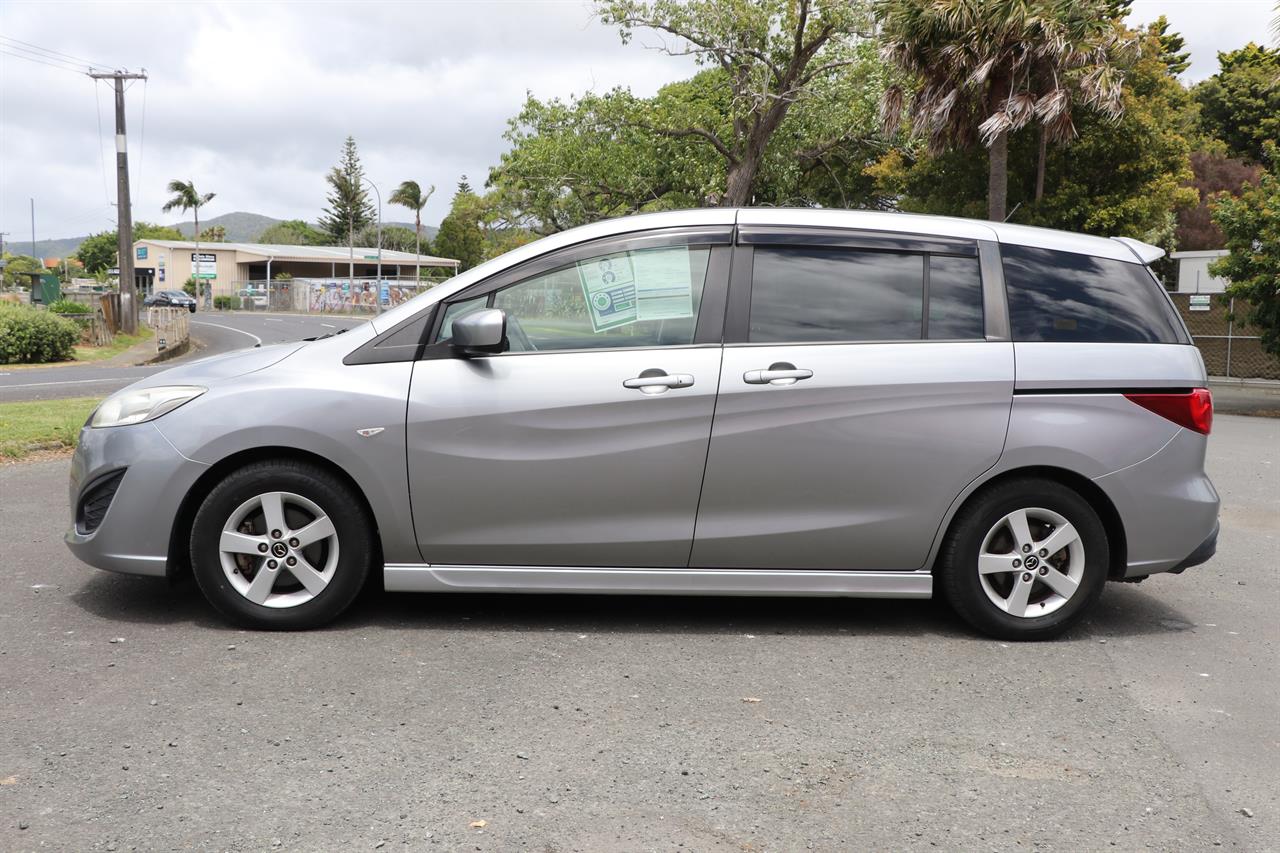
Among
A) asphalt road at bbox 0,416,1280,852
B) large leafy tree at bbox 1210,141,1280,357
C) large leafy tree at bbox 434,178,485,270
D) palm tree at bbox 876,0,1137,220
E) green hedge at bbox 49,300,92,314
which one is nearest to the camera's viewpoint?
asphalt road at bbox 0,416,1280,852

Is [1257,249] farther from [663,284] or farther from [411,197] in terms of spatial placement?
[411,197]

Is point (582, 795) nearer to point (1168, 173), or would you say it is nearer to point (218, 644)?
point (218, 644)

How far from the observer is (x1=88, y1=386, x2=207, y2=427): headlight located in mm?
4977

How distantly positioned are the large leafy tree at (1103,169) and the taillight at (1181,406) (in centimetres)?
2304

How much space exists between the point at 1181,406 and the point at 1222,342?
2504 centimetres

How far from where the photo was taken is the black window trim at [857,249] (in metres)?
5.06

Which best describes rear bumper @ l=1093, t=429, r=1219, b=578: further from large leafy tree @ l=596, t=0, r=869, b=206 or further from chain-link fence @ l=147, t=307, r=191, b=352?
chain-link fence @ l=147, t=307, r=191, b=352

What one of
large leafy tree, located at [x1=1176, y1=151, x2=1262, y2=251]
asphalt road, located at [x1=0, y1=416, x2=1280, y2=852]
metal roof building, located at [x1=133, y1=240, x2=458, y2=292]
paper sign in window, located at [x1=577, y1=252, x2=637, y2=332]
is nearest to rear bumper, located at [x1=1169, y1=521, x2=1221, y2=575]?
asphalt road, located at [x1=0, y1=416, x2=1280, y2=852]

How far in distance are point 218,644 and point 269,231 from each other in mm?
139731

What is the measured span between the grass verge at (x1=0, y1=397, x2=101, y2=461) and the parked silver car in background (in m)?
5.80

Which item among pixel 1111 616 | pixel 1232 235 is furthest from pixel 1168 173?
pixel 1111 616

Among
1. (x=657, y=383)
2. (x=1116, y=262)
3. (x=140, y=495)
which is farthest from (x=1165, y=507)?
(x=140, y=495)

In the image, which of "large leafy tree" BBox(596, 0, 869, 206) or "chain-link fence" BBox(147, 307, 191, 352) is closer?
"large leafy tree" BBox(596, 0, 869, 206)

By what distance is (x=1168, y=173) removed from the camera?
28141mm
